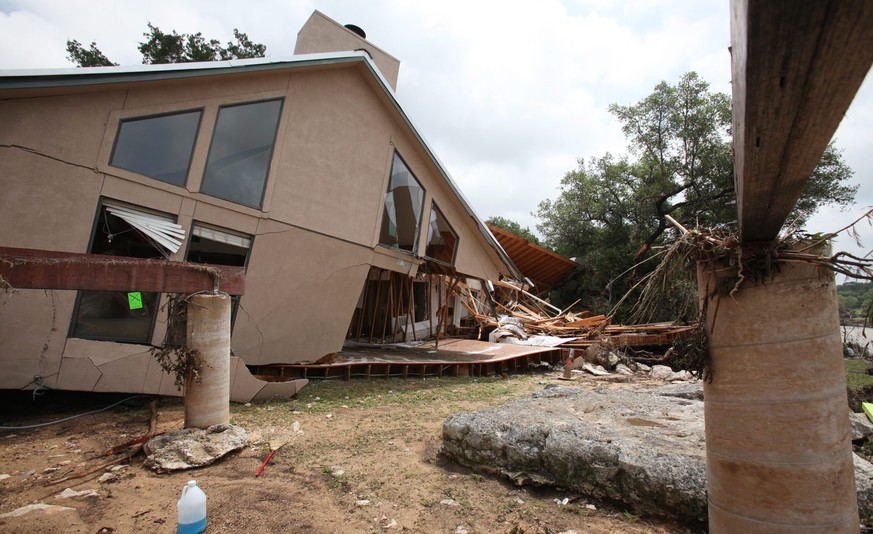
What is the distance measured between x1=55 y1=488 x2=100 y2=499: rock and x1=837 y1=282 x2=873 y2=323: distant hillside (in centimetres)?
628

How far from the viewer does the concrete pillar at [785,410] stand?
2.23 meters

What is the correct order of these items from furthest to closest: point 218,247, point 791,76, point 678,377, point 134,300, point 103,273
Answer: point 678,377 < point 218,247 < point 134,300 < point 103,273 < point 791,76

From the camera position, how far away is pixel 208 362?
528 cm

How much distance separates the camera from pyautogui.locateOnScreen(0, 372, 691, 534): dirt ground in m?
3.58

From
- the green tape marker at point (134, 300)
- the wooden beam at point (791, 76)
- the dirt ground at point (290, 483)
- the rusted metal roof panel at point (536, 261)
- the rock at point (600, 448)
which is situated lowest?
the dirt ground at point (290, 483)

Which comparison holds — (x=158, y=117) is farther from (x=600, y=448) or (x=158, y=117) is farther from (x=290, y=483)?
(x=600, y=448)

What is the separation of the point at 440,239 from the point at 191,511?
33.1ft

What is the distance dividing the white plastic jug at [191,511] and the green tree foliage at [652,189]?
20528mm

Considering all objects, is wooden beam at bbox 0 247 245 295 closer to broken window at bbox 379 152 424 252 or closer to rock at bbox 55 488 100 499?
rock at bbox 55 488 100 499

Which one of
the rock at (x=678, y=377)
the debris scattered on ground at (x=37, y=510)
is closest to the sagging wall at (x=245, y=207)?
the debris scattered on ground at (x=37, y=510)

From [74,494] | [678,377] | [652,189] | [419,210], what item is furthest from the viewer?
[652,189]

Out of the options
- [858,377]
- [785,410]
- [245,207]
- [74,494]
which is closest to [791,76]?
[785,410]

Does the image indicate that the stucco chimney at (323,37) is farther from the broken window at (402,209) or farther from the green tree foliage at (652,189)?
the green tree foliage at (652,189)

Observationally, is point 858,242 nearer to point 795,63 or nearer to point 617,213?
point 795,63
